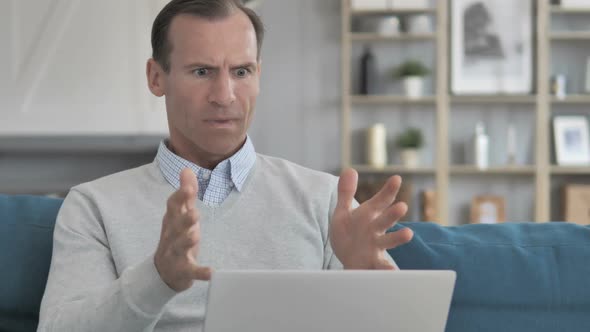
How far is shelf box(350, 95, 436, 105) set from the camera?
564 cm

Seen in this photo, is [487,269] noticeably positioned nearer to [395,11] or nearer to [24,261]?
[24,261]

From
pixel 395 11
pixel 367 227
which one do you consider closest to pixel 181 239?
pixel 367 227

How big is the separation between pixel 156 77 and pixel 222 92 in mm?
215

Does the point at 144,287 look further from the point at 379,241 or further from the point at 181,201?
the point at 379,241

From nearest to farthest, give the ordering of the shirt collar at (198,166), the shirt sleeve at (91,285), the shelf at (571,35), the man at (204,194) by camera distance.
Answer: the shirt sleeve at (91,285), the man at (204,194), the shirt collar at (198,166), the shelf at (571,35)

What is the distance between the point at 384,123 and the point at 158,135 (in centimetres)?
189

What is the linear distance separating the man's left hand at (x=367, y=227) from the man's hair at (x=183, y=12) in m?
0.45

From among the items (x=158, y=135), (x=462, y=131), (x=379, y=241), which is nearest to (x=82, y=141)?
(x=158, y=135)

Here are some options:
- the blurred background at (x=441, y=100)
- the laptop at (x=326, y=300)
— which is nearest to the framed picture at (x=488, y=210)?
the blurred background at (x=441, y=100)

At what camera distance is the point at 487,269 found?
1.57 m

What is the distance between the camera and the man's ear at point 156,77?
1654 millimetres

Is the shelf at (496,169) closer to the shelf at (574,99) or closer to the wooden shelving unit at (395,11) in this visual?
the shelf at (574,99)

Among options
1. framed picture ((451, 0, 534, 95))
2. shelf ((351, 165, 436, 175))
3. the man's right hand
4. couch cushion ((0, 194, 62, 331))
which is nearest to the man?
couch cushion ((0, 194, 62, 331))

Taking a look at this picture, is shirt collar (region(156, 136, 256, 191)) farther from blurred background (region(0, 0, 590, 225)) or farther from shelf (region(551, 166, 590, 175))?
shelf (region(551, 166, 590, 175))
